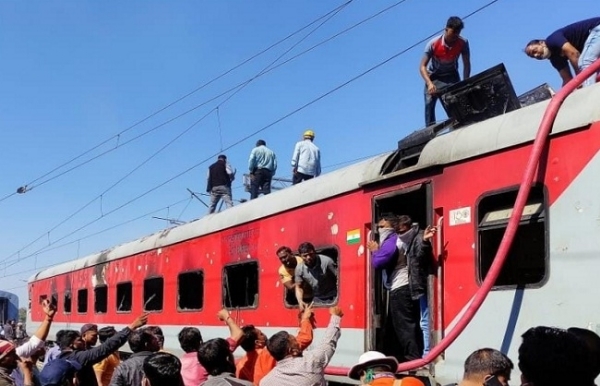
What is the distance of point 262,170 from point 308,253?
18.1ft

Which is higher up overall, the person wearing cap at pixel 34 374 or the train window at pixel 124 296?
the train window at pixel 124 296

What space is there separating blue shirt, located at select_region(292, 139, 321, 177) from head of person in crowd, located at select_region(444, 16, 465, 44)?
3.96 metres

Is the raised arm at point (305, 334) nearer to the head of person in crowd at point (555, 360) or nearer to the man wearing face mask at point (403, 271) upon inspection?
the man wearing face mask at point (403, 271)

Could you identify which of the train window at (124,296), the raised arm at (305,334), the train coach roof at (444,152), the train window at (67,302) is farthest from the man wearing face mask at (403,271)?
the train window at (67,302)

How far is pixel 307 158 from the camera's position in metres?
11.4

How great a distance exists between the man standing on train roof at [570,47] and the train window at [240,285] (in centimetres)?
431

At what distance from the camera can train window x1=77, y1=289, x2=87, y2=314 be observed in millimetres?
17086

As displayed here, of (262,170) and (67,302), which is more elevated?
(262,170)

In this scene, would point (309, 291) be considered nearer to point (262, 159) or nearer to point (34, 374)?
point (34, 374)

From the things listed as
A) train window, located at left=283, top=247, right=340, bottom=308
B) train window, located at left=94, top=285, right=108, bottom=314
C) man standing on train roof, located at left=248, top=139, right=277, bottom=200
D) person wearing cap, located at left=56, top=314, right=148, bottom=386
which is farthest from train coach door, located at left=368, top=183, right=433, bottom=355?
train window, located at left=94, top=285, right=108, bottom=314

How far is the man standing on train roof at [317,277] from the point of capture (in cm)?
721

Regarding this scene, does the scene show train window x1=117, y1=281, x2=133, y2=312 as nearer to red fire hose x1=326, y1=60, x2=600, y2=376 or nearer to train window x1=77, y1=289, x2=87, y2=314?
train window x1=77, y1=289, x2=87, y2=314

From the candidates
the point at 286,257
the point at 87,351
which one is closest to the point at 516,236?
the point at 286,257

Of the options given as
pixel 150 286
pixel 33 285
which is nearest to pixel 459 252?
pixel 150 286
